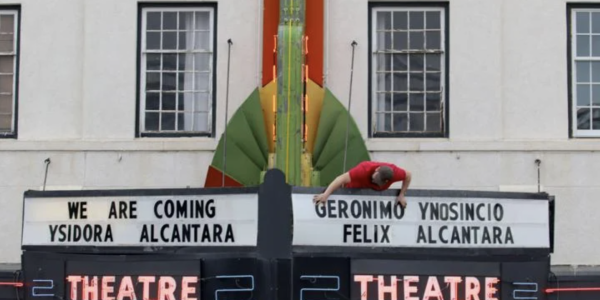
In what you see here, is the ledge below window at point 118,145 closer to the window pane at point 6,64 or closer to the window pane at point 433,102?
the window pane at point 6,64

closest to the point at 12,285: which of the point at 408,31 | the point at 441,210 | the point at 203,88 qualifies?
the point at 203,88

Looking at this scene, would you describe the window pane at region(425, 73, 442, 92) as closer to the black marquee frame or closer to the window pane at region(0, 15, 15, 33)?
the black marquee frame

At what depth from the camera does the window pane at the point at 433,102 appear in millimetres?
13719

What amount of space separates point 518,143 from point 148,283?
5.51m

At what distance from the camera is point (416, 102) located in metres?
13.7

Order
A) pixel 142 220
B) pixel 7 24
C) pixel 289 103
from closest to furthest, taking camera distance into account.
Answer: pixel 142 220 < pixel 289 103 < pixel 7 24

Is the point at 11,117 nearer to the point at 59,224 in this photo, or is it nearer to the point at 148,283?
the point at 59,224

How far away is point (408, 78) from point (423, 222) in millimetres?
3842

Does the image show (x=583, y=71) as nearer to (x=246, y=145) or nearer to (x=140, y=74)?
(x=246, y=145)

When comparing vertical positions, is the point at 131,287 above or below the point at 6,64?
below

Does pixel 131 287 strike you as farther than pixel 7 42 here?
No

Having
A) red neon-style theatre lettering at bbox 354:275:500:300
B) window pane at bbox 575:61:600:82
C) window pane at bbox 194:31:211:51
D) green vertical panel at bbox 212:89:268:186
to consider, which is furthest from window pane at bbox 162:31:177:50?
window pane at bbox 575:61:600:82

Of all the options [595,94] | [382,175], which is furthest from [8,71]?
[595,94]

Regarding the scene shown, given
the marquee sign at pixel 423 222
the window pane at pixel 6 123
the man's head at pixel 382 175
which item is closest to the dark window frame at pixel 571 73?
the marquee sign at pixel 423 222
